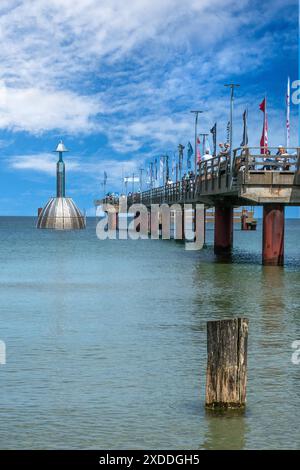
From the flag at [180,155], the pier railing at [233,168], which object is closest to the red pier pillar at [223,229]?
the pier railing at [233,168]

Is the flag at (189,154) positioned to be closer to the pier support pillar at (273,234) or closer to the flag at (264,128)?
the flag at (264,128)

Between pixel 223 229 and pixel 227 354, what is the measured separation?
38378 millimetres

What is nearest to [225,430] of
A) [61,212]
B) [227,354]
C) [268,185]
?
[227,354]

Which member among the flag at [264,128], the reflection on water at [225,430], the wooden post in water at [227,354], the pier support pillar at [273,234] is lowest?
the reflection on water at [225,430]

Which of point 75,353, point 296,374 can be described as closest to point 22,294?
point 75,353

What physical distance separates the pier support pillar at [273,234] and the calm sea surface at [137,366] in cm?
589

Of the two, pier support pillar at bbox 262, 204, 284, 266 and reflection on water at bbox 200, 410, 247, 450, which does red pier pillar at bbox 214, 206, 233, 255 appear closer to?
pier support pillar at bbox 262, 204, 284, 266

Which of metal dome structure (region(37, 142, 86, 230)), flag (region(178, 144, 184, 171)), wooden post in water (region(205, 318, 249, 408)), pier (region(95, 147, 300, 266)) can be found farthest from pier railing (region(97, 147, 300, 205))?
metal dome structure (region(37, 142, 86, 230))

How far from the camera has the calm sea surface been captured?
11344 millimetres

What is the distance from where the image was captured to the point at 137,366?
15367 millimetres

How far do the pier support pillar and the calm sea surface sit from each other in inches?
232

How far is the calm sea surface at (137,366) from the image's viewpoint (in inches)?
447
